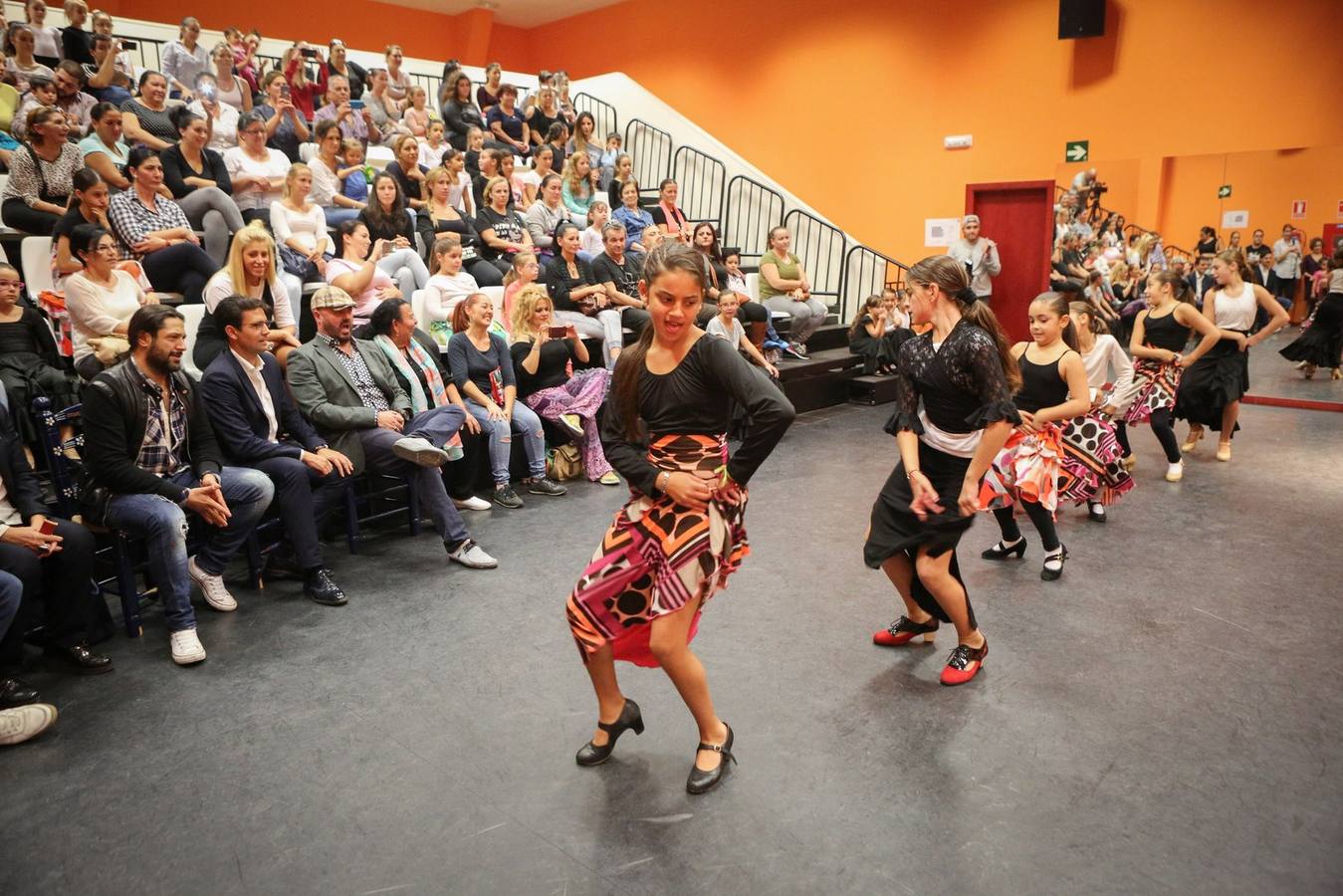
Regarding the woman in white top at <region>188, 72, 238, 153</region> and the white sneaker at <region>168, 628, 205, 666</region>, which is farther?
the woman in white top at <region>188, 72, 238, 153</region>

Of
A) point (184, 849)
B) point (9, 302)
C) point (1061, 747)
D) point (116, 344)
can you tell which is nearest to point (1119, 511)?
point (1061, 747)

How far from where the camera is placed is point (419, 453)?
440 centimetres

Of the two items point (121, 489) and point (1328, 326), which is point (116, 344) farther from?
point (1328, 326)

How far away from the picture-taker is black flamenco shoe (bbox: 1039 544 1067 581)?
410 centimetres

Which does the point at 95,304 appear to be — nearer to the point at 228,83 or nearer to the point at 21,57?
the point at 21,57

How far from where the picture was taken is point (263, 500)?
152 inches

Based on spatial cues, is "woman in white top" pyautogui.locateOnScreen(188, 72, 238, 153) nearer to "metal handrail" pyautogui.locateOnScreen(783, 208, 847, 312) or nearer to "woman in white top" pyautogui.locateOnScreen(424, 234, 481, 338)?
"woman in white top" pyautogui.locateOnScreen(424, 234, 481, 338)

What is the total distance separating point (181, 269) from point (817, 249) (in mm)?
7363

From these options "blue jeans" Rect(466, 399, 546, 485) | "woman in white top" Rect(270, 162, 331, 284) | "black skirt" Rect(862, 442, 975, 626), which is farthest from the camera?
"woman in white top" Rect(270, 162, 331, 284)

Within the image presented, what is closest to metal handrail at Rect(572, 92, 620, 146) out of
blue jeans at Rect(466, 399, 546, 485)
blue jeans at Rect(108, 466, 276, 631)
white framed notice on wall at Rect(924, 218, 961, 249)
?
white framed notice on wall at Rect(924, 218, 961, 249)

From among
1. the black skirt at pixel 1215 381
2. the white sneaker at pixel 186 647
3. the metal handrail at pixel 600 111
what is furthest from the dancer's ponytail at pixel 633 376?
the metal handrail at pixel 600 111

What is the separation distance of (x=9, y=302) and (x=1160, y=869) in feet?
16.3

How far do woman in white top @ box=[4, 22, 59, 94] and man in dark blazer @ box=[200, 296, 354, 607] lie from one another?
4258 mm

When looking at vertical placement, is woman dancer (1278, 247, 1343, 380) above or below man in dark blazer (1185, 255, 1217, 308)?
below
